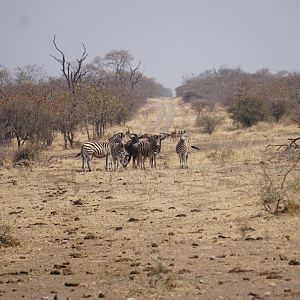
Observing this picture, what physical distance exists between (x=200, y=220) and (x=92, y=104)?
24.9 meters

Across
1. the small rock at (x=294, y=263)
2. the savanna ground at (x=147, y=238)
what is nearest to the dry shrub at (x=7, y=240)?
the savanna ground at (x=147, y=238)

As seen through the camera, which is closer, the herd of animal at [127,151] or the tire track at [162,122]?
the herd of animal at [127,151]

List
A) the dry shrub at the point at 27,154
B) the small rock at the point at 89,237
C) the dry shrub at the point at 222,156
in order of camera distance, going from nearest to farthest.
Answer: the small rock at the point at 89,237 → the dry shrub at the point at 222,156 → the dry shrub at the point at 27,154

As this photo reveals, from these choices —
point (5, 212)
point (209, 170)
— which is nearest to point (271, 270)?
point (5, 212)

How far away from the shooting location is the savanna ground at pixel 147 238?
718 cm

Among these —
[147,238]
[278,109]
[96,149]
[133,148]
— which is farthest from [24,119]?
[147,238]

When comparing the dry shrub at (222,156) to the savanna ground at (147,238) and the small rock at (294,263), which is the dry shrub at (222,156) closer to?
the savanna ground at (147,238)

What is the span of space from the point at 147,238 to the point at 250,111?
102ft

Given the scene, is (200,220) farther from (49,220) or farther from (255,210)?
(49,220)

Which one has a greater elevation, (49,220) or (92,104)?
(92,104)

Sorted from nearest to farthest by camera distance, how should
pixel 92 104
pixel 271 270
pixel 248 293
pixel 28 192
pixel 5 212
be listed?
1. pixel 248 293
2. pixel 271 270
3. pixel 5 212
4. pixel 28 192
5. pixel 92 104

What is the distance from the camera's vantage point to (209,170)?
773 inches

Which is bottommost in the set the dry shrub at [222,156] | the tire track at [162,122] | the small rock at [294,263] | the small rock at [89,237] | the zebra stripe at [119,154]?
the small rock at [89,237]

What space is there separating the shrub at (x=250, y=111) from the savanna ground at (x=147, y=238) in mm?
21305
